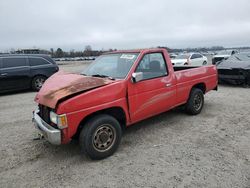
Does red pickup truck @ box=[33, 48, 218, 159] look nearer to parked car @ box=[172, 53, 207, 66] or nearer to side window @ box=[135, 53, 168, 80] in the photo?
side window @ box=[135, 53, 168, 80]

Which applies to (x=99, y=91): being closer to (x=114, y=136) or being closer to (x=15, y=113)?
(x=114, y=136)

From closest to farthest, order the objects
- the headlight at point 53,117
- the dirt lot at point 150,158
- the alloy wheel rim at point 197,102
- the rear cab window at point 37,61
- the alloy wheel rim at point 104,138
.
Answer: the dirt lot at point 150,158 → the headlight at point 53,117 → the alloy wheel rim at point 104,138 → the alloy wheel rim at point 197,102 → the rear cab window at point 37,61

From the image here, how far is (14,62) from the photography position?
10164mm

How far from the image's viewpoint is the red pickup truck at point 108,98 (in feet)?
11.5

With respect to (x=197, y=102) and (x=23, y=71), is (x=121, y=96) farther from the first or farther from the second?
(x=23, y=71)

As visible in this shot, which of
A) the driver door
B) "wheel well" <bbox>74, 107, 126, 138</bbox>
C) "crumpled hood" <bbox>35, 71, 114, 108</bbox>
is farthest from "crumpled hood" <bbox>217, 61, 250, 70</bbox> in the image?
"crumpled hood" <bbox>35, 71, 114, 108</bbox>

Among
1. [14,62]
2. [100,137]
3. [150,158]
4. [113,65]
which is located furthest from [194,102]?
[14,62]

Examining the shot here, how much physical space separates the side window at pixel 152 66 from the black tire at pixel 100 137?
123cm

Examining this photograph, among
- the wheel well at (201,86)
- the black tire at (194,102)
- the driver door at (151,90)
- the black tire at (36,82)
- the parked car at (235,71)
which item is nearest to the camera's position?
the driver door at (151,90)

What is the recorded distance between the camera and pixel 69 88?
3760mm

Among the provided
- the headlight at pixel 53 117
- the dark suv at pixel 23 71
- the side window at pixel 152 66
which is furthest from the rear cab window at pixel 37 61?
the headlight at pixel 53 117

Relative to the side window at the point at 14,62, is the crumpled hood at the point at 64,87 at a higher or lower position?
lower

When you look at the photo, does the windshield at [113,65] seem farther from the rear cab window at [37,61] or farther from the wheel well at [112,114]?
the rear cab window at [37,61]

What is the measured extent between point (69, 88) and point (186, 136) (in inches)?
99.3
